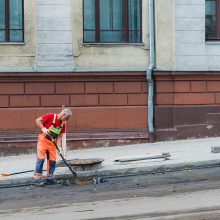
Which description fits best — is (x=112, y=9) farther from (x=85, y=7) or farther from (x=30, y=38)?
(x=30, y=38)

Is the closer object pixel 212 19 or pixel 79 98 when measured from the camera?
Answer: pixel 79 98

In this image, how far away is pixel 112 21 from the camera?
16.3 meters

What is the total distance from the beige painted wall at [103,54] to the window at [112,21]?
29cm

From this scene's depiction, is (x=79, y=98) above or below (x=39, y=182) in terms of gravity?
above

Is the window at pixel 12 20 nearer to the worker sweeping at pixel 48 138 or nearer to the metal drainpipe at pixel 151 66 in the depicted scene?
the metal drainpipe at pixel 151 66

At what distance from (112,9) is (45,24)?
2155mm

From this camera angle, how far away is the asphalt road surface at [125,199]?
24.9 feet

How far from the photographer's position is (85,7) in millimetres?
16047

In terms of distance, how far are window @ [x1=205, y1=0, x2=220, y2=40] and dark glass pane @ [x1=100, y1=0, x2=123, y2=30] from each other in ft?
8.56

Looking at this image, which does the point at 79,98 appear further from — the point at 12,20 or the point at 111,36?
the point at 12,20

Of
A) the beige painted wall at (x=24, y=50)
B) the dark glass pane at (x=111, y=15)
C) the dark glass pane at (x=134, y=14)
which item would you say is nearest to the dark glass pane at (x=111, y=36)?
the dark glass pane at (x=111, y=15)

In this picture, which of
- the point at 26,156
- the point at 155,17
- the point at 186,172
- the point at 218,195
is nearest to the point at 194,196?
the point at 218,195

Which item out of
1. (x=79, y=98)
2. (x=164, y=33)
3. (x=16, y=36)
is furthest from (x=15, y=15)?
(x=164, y=33)

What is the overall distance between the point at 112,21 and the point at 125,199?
8651 mm
